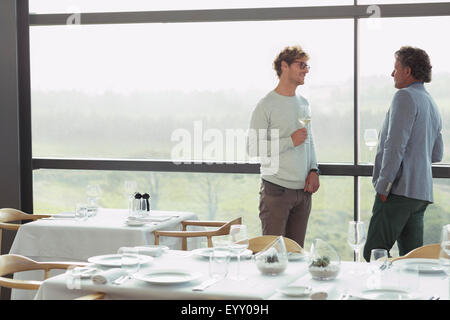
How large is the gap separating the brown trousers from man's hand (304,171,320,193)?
5 cm

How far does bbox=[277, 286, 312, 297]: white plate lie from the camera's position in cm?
228

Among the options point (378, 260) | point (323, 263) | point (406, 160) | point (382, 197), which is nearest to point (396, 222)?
point (382, 197)

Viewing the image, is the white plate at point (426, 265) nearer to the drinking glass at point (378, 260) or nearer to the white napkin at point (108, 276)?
the drinking glass at point (378, 260)

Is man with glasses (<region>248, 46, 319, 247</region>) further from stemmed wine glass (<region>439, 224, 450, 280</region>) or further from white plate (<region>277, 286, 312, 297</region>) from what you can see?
white plate (<region>277, 286, 312, 297</region>)

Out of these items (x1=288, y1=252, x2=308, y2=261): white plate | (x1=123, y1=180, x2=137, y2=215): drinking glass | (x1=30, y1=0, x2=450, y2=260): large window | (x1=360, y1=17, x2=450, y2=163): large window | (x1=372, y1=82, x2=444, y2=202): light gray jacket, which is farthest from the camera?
(x1=30, y1=0, x2=450, y2=260): large window

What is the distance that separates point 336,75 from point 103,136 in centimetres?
191

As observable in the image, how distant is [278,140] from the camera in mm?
4355

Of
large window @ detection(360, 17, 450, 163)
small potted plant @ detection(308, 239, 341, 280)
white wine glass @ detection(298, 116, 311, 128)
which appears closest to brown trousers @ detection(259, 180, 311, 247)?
white wine glass @ detection(298, 116, 311, 128)

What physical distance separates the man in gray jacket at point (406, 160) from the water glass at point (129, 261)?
1908mm

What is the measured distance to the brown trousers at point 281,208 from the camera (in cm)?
434

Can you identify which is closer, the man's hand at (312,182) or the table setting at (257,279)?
the table setting at (257,279)

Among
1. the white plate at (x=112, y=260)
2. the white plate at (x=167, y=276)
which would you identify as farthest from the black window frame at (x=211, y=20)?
the white plate at (x=167, y=276)

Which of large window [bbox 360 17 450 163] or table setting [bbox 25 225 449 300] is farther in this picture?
large window [bbox 360 17 450 163]
